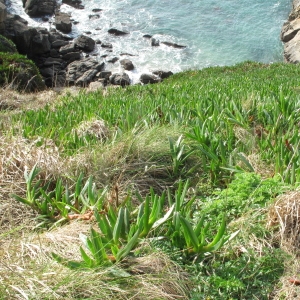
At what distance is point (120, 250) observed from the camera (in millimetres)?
2402

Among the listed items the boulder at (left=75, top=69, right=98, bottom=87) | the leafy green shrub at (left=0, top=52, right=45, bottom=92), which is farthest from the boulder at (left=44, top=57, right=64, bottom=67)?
the leafy green shrub at (left=0, top=52, right=45, bottom=92)

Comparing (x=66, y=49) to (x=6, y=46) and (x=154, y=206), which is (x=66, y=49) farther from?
(x=154, y=206)

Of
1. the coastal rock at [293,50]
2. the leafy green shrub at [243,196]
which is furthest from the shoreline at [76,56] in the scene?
the leafy green shrub at [243,196]

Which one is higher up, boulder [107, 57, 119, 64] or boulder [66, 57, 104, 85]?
boulder [107, 57, 119, 64]

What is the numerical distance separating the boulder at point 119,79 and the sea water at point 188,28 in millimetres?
1750

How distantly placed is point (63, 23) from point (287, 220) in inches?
1081

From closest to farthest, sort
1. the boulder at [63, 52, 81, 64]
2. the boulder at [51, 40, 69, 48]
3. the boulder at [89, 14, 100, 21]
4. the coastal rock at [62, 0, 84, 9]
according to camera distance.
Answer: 1. the boulder at [63, 52, 81, 64]
2. the boulder at [51, 40, 69, 48]
3. the boulder at [89, 14, 100, 21]
4. the coastal rock at [62, 0, 84, 9]

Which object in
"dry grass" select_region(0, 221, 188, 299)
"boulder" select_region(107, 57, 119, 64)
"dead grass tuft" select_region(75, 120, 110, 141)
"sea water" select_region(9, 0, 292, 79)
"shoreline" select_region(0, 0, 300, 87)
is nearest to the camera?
"dry grass" select_region(0, 221, 188, 299)

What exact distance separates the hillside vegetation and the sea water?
66.2 feet

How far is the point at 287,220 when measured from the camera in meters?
2.77

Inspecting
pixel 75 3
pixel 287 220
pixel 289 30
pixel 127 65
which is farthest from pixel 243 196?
pixel 75 3

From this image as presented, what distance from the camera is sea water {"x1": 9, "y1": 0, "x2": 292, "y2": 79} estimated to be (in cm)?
2608

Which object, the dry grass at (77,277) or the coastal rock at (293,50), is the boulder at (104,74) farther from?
the dry grass at (77,277)

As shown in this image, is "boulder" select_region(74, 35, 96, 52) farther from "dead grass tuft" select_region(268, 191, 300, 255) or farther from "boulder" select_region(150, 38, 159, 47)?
"dead grass tuft" select_region(268, 191, 300, 255)
